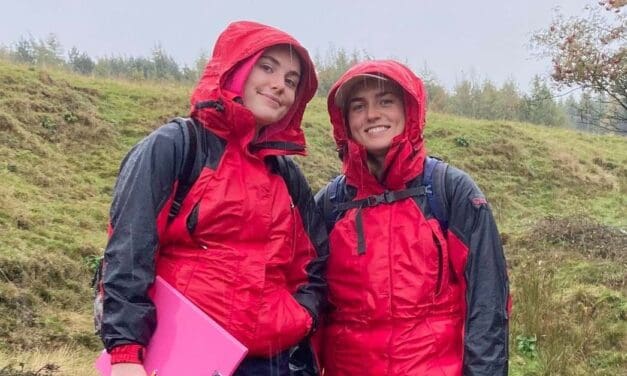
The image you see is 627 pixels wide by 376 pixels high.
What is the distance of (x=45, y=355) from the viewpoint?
4.11 m

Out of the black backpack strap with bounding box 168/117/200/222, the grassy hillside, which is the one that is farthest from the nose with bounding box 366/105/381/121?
the grassy hillside

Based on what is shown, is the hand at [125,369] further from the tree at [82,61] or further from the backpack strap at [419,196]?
the tree at [82,61]

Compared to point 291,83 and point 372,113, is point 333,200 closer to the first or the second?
point 372,113

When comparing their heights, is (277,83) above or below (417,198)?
above

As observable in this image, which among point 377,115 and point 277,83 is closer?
point 277,83

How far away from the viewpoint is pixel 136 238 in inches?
75.5

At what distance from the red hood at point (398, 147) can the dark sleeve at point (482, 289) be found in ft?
0.84

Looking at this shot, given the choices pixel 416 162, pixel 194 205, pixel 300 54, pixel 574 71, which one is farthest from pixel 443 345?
pixel 574 71

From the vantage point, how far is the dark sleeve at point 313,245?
2.37 m

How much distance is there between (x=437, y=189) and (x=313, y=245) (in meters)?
0.54

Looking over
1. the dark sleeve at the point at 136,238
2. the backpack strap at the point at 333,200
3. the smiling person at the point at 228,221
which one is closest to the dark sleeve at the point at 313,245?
the smiling person at the point at 228,221

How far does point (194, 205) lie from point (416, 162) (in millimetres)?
935

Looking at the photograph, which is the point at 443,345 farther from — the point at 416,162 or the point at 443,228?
the point at 416,162

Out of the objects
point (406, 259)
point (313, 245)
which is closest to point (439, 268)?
point (406, 259)
